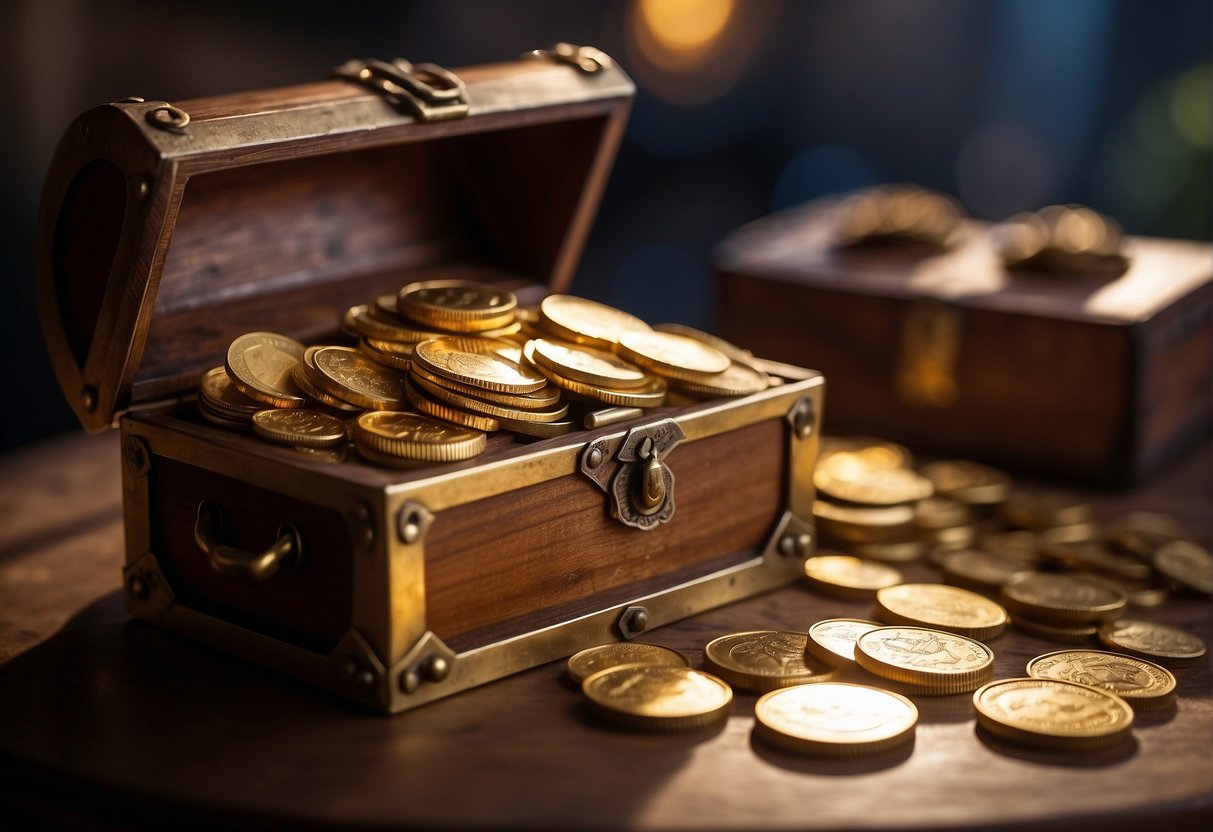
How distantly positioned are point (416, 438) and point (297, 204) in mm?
794

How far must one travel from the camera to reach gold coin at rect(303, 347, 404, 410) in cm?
188

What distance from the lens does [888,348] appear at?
298 cm

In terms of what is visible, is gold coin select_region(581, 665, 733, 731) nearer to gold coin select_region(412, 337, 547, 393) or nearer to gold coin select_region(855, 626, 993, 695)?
gold coin select_region(855, 626, 993, 695)

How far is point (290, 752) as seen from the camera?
63.5 inches

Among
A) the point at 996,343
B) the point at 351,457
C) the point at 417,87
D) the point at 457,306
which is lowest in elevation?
the point at 996,343

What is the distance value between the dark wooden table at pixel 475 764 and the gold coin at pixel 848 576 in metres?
0.28

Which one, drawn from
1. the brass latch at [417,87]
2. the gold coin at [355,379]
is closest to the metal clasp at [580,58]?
the brass latch at [417,87]

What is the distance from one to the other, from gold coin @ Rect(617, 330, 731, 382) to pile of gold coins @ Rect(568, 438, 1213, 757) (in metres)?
0.38

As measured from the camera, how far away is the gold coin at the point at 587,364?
1933 mm

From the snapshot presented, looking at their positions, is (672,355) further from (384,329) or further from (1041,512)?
(1041,512)

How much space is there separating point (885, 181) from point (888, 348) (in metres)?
2.17

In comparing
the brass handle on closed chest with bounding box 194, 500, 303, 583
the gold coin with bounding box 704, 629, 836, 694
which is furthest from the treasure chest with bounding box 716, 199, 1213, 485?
the brass handle on closed chest with bounding box 194, 500, 303, 583

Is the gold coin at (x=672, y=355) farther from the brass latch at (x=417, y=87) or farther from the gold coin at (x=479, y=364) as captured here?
the brass latch at (x=417, y=87)

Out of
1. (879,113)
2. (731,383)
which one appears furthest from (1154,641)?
(879,113)
